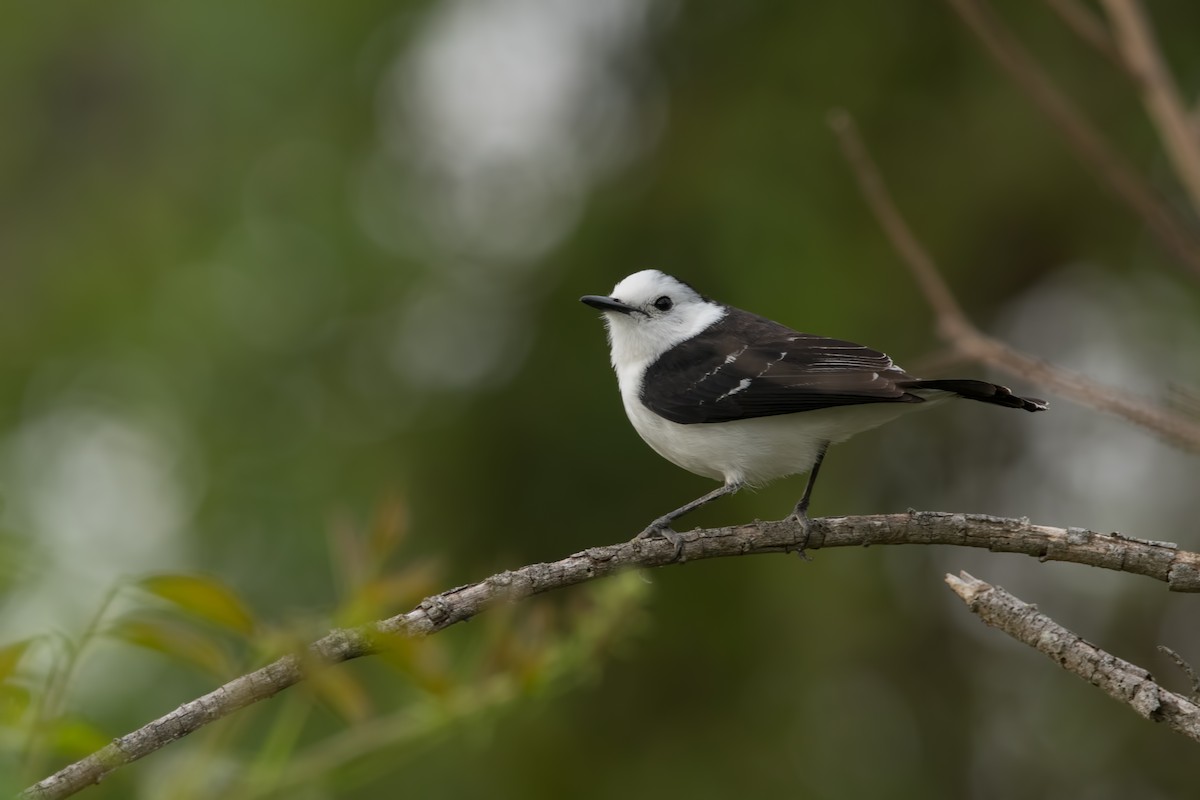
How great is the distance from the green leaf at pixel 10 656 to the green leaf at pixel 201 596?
0.34 ft

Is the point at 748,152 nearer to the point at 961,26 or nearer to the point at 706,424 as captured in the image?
the point at 961,26

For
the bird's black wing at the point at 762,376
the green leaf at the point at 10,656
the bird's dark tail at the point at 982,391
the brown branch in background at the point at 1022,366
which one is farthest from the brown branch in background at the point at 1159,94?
the green leaf at the point at 10,656

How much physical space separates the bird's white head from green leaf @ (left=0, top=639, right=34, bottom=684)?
3.98 meters

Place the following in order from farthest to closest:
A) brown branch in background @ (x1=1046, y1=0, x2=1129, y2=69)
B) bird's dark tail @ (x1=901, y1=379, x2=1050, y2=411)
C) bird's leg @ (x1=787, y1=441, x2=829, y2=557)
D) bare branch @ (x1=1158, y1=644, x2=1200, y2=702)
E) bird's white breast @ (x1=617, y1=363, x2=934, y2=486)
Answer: bird's white breast @ (x1=617, y1=363, x2=934, y2=486)
bird's dark tail @ (x1=901, y1=379, x2=1050, y2=411)
bird's leg @ (x1=787, y1=441, x2=829, y2=557)
brown branch in background @ (x1=1046, y1=0, x2=1129, y2=69)
bare branch @ (x1=1158, y1=644, x2=1200, y2=702)

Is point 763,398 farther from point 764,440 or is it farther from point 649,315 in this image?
point 649,315

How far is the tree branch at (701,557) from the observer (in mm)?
1644

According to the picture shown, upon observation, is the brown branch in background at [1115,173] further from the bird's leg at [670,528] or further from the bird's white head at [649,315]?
the bird's white head at [649,315]

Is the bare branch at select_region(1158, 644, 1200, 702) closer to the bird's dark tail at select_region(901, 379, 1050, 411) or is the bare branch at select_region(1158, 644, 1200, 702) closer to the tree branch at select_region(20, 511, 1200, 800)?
the tree branch at select_region(20, 511, 1200, 800)

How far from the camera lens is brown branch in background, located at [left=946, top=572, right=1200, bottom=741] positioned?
6.89ft

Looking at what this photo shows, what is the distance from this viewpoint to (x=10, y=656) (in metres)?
0.97

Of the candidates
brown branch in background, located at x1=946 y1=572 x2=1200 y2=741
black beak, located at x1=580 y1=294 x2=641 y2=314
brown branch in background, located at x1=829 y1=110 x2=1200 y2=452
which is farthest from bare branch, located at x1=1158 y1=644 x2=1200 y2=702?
black beak, located at x1=580 y1=294 x2=641 y2=314

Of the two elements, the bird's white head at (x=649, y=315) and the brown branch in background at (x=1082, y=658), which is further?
the bird's white head at (x=649, y=315)

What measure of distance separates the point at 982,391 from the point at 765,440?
827 millimetres

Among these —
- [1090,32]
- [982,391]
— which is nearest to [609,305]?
[982,391]
